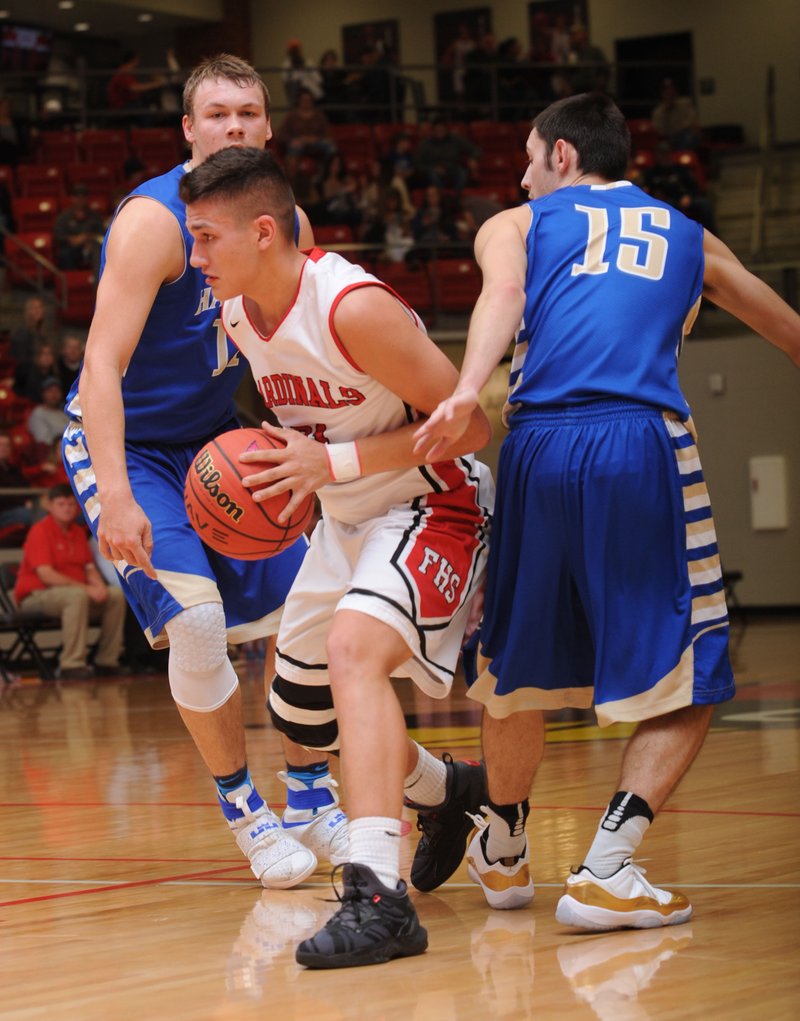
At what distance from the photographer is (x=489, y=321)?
10.0 feet

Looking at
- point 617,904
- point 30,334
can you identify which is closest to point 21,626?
point 30,334

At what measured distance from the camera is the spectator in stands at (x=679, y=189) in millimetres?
15992

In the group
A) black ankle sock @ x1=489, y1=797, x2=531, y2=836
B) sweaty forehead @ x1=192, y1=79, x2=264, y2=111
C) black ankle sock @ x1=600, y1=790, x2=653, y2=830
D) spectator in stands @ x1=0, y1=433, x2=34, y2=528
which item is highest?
sweaty forehead @ x1=192, y1=79, x2=264, y2=111

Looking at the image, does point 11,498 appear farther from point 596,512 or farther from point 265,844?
point 596,512

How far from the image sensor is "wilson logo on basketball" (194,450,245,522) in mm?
3107

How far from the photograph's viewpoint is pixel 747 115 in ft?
66.4

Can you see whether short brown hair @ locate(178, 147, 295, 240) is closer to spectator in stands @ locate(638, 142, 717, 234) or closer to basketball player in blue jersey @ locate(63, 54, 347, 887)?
basketball player in blue jersey @ locate(63, 54, 347, 887)

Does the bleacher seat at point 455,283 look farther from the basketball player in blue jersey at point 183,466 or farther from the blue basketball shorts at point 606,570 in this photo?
the blue basketball shorts at point 606,570

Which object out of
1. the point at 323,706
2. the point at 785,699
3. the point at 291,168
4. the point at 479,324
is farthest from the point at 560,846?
the point at 291,168

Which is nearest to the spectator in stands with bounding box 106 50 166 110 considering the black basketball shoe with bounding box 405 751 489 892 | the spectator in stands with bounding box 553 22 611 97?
the spectator in stands with bounding box 553 22 611 97

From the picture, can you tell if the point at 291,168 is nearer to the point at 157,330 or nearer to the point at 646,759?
the point at 157,330

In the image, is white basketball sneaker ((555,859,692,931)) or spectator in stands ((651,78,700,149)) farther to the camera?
spectator in stands ((651,78,700,149))

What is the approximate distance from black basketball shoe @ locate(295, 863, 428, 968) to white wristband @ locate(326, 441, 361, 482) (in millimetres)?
779

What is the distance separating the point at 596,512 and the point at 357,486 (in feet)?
1.70
